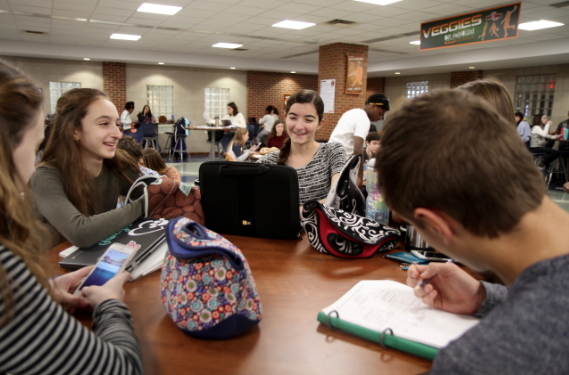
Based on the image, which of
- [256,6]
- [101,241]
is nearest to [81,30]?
[256,6]

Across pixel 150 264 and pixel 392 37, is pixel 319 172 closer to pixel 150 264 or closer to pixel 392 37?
pixel 150 264

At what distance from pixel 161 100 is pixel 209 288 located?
13.5 meters

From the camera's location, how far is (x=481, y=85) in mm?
1539

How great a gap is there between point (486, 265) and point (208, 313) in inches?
21.7

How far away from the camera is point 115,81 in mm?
12453

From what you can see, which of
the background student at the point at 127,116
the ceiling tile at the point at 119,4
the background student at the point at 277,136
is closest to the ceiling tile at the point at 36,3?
the ceiling tile at the point at 119,4

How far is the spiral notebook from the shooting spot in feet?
2.76

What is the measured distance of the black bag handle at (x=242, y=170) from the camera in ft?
5.10

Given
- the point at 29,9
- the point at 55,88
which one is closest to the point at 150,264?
the point at 29,9

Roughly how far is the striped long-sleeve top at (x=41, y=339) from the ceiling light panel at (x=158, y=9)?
7217mm

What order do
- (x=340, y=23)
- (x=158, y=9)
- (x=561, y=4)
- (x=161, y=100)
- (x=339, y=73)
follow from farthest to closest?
(x=161, y=100) → (x=339, y=73) → (x=340, y=23) → (x=158, y=9) → (x=561, y=4)

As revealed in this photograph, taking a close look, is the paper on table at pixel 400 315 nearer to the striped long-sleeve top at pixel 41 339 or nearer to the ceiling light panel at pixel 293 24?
the striped long-sleeve top at pixel 41 339

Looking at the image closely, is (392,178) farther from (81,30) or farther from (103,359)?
(81,30)

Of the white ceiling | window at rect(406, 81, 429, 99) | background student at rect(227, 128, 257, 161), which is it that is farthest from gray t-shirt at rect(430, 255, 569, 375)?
window at rect(406, 81, 429, 99)
